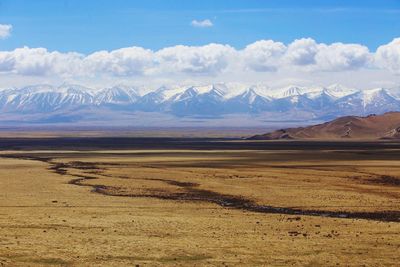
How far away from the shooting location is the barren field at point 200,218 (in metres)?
23.5

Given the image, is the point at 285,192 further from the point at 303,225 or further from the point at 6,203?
the point at 6,203

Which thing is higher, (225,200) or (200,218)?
(200,218)

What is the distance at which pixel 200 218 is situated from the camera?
33062 mm

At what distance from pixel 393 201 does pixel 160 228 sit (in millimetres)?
18048

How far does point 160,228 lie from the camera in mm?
29641

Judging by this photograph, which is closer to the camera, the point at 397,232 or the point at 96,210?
the point at 397,232

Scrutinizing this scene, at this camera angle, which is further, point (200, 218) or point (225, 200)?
point (225, 200)

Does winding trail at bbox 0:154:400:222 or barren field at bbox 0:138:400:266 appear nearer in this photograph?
barren field at bbox 0:138:400:266

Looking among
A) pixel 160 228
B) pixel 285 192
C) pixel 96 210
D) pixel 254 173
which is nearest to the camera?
pixel 160 228

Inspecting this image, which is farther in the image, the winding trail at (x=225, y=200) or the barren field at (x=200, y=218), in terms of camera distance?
the winding trail at (x=225, y=200)

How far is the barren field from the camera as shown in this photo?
2345 centimetres

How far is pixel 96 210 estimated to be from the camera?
35938 mm

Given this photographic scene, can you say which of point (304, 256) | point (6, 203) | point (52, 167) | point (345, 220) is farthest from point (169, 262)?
point (52, 167)

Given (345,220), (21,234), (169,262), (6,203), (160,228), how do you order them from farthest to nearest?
(6,203) < (345,220) < (160,228) < (21,234) < (169,262)
